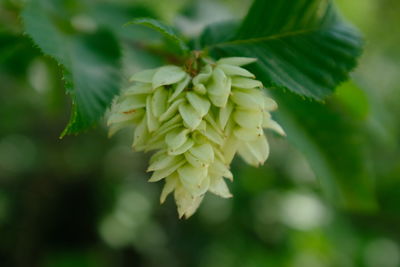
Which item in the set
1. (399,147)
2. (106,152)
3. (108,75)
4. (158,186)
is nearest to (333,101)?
→ (108,75)

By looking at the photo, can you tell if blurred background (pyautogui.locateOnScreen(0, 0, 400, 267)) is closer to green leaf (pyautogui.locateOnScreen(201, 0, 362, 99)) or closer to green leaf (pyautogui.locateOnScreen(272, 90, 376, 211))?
green leaf (pyautogui.locateOnScreen(272, 90, 376, 211))

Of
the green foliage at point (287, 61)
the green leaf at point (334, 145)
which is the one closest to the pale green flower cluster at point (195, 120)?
the green foliage at point (287, 61)

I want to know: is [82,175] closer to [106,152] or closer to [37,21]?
[106,152]

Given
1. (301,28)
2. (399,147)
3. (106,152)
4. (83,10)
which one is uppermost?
(301,28)

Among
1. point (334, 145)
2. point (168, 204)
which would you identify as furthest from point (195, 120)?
point (168, 204)

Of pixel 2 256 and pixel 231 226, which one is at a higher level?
pixel 231 226

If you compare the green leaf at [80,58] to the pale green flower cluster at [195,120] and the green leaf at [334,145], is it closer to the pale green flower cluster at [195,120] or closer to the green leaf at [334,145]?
the pale green flower cluster at [195,120]

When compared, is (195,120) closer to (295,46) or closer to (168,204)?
(295,46)
